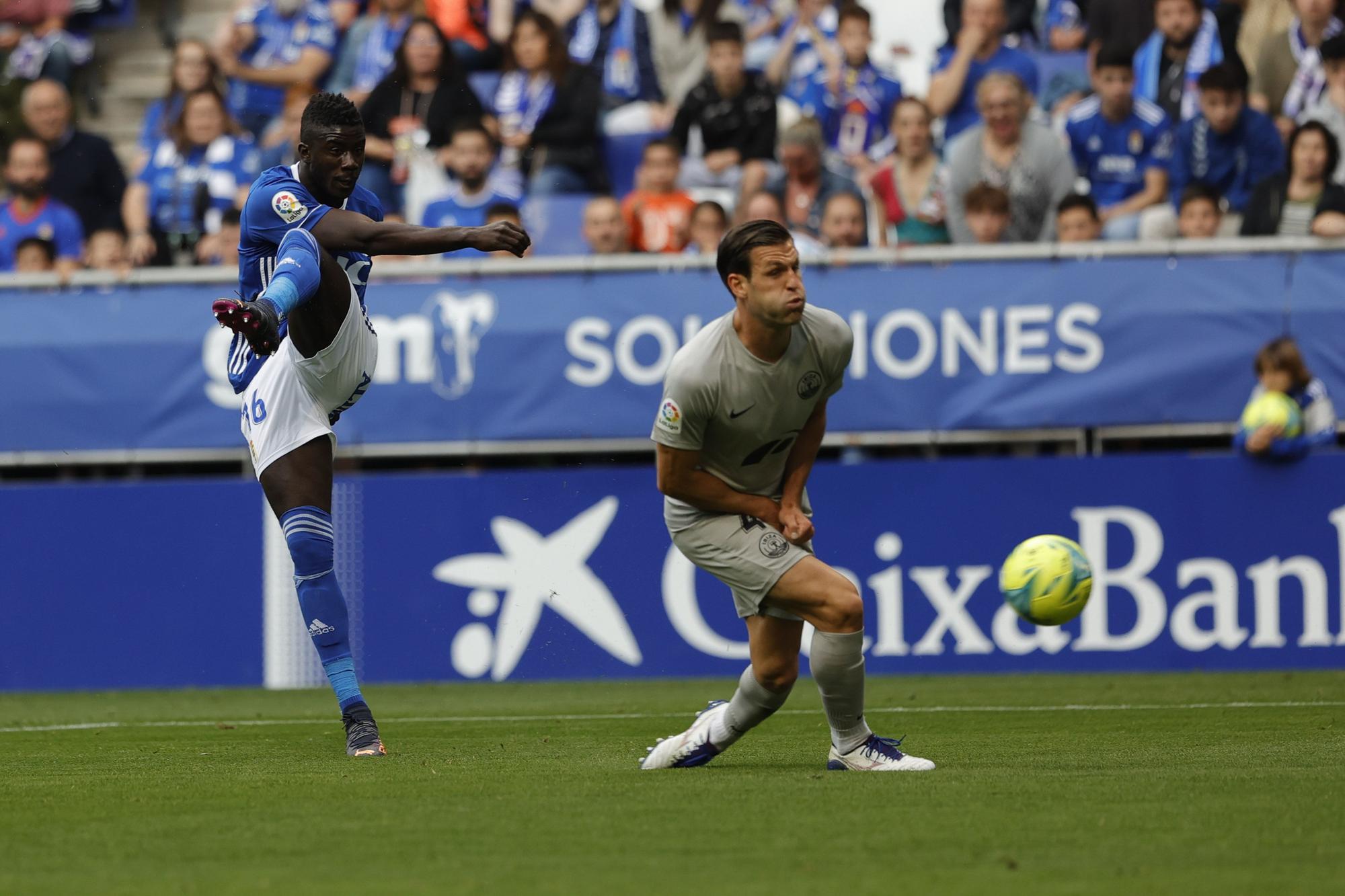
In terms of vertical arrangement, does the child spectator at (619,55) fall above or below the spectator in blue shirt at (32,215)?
above

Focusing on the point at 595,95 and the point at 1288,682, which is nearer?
the point at 1288,682

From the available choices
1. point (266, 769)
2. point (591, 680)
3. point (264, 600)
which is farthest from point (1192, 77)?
point (266, 769)

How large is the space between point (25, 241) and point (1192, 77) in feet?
30.1

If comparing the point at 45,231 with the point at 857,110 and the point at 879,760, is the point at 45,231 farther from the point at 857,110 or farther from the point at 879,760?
the point at 879,760

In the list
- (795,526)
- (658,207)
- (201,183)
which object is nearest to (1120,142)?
(658,207)

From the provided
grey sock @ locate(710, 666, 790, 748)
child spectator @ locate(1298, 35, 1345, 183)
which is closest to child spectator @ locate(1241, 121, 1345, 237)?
child spectator @ locate(1298, 35, 1345, 183)

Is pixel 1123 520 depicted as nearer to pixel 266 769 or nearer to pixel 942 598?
pixel 942 598

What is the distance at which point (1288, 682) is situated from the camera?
11.8 m

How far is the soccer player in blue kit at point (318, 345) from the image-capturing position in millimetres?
8039

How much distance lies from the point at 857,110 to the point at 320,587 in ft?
31.2

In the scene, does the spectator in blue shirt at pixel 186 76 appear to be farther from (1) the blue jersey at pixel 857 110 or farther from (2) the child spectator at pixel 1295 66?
(2) the child spectator at pixel 1295 66

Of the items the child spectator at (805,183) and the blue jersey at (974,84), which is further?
the blue jersey at (974,84)

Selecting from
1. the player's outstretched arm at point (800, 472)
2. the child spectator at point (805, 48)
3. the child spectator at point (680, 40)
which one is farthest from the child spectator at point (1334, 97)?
the player's outstretched arm at point (800, 472)

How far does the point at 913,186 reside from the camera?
1509 cm
